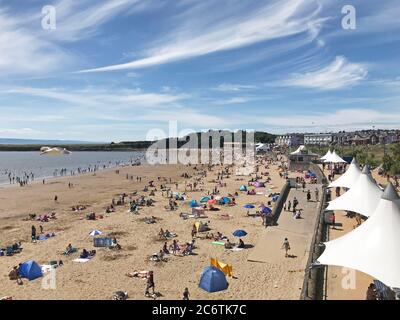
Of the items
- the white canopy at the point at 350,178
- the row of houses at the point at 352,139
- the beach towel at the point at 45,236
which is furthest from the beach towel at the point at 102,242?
the row of houses at the point at 352,139

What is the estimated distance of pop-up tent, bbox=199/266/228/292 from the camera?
49.5ft

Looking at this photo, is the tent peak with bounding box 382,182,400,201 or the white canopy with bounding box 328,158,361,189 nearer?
the tent peak with bounding box 382,182,400,201

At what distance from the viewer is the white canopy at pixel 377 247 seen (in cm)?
976

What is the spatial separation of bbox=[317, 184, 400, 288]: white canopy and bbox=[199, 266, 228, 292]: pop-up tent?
4881 millimetres

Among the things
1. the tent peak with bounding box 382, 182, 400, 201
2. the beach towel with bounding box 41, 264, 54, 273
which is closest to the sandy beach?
the beach towel with bounding box 41, 264, 54, 273

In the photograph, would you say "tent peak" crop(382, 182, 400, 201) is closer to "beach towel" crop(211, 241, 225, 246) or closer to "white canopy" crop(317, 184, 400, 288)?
"white canopy" crop(317, 184, 400, 288)

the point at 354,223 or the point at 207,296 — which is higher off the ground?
the point at 354,223

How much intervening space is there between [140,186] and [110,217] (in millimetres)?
22403

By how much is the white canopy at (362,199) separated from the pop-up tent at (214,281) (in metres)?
6.24

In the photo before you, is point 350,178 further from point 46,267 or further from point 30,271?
point 30,271

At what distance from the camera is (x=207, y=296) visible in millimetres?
14891

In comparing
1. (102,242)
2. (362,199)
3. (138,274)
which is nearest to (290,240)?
(362,199)
